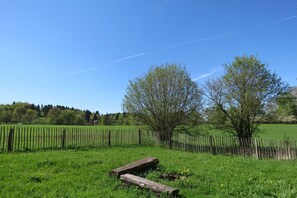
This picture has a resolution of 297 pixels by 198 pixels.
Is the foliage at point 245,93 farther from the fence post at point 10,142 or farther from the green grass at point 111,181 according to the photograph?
the fence post at point 10,142

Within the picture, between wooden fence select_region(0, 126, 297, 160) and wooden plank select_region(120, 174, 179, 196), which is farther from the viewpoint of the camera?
wooden fence select_region(0, 126, 297, 160)

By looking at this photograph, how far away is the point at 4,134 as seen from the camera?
46.0 ft

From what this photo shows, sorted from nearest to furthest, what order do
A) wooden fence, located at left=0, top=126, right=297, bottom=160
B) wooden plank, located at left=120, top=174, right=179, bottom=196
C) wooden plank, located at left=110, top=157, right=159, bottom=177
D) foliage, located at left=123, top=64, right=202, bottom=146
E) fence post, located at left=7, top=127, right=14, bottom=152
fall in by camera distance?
wooden plank, located at left=120, top=174, right=179, bottom=196 < wooden plank, located at left=110, top=157, right=159, bottom=177 < fence post, located at left=7, top=127, right=14, bottom=152 < wooden fence, located at left=0, top=126, right=297, bottom=160 < foliage, located at left=123, top=64, right=202, bottom=146

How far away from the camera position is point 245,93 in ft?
66.3

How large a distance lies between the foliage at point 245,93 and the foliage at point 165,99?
358cm

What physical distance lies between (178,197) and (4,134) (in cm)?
1191

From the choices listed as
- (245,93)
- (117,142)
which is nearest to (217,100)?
(245,93)

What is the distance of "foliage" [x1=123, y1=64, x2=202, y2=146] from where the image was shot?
79.5 ft

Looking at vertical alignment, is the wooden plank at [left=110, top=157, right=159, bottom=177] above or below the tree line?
below

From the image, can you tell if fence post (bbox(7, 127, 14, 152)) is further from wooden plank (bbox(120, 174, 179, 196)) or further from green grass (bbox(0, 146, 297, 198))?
wooden plank (bbox(120, 174, 179, 196))

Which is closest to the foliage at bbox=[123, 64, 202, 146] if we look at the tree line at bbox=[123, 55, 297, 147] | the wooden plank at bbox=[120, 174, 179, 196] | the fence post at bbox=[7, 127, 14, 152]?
the tree line at bbox=[123, 55, 297, 147]

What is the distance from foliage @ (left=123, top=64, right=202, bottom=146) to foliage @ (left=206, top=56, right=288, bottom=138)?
358 centimetres

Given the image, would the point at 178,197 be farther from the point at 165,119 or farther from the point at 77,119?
the point at 77,119

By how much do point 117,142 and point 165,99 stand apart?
716cm
